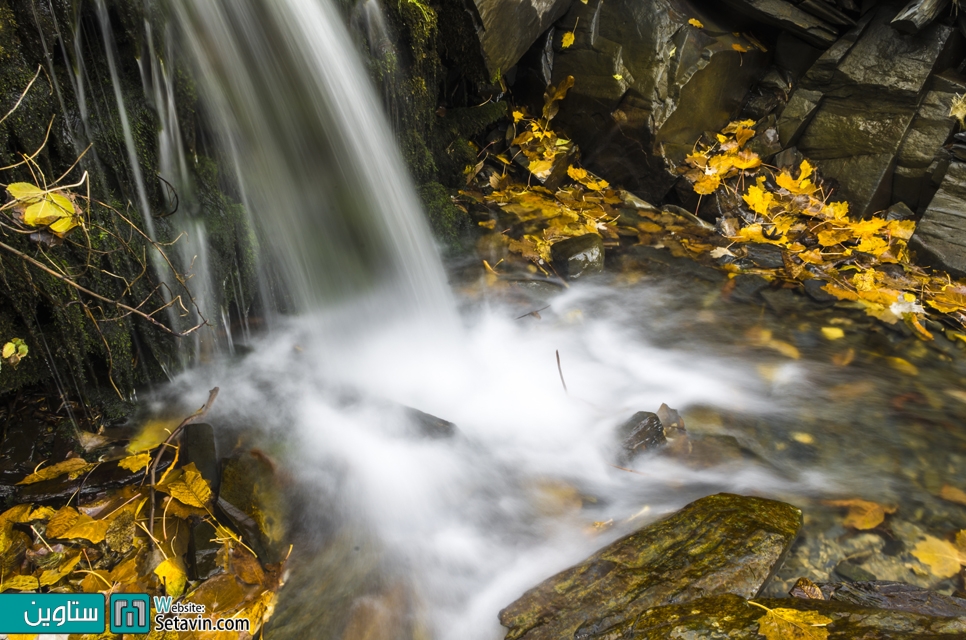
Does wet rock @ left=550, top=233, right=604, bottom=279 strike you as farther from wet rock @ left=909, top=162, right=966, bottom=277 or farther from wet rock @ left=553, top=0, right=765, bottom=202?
wet rock @ left=909, top=162, right=966, bottom=277

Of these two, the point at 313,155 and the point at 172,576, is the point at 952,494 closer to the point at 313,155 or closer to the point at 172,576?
the point at 172,576

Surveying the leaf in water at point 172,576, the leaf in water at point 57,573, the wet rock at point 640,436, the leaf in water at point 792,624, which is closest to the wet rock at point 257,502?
the leaf in water at point 172,576

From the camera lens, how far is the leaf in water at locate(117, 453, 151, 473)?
102 inches

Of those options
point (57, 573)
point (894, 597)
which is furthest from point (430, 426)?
point (894, 597)

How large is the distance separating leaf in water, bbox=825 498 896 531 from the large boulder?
148 inches

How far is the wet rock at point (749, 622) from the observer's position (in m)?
1.60

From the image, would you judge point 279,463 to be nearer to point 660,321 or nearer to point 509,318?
point 509,318

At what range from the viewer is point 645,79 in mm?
5281

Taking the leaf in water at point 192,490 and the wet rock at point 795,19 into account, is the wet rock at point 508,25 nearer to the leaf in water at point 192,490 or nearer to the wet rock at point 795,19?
the wet rock at point 795,19

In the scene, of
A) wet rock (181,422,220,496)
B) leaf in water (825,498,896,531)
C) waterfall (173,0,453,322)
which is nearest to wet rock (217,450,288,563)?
wet rock (181,422,220,496)

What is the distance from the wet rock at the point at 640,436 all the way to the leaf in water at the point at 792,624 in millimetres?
1249

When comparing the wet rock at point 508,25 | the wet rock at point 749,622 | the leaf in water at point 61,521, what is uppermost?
the wet rock at point 508,25

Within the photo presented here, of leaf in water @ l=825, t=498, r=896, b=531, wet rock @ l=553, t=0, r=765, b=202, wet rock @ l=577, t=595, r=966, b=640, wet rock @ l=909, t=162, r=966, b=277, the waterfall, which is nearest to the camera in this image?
wet rock @ l=577, t=595, r=966, b=640

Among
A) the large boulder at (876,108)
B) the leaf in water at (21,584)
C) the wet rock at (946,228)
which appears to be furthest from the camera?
the large boulder at (876,108)
